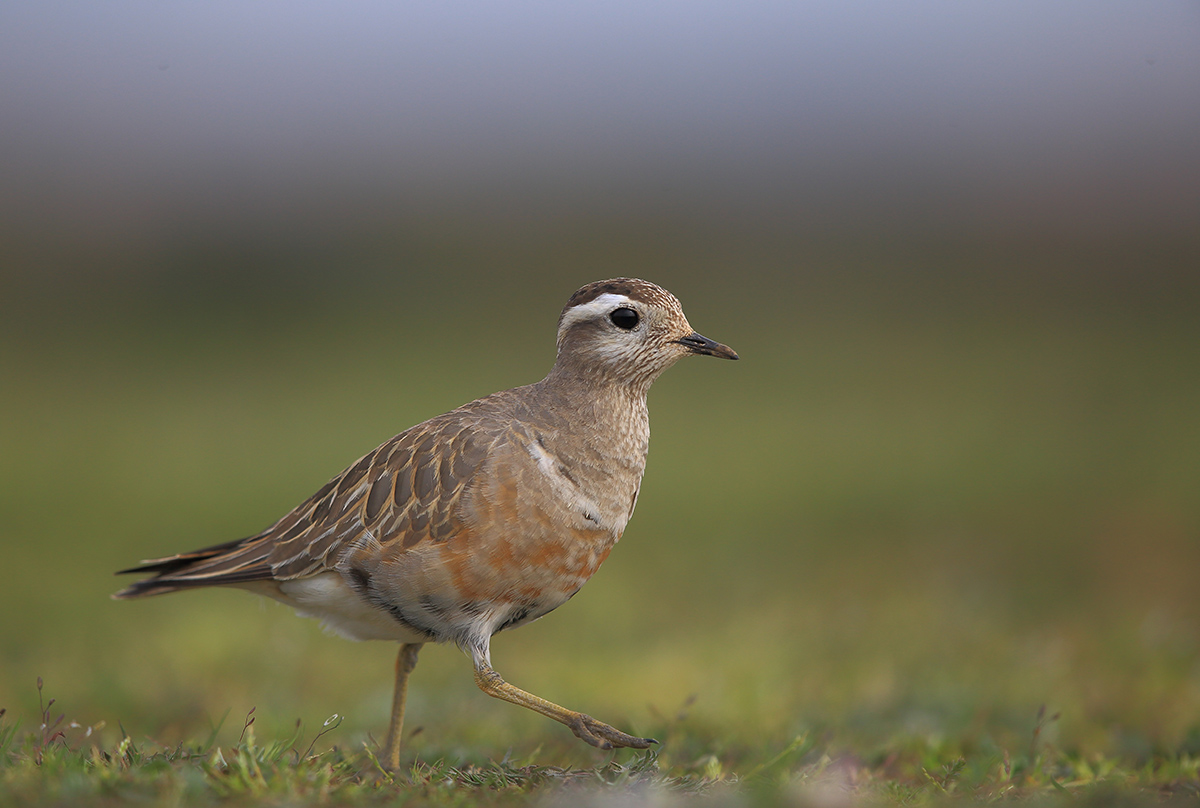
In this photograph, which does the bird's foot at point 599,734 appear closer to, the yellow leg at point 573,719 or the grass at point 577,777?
the yellow leg at point 573,719

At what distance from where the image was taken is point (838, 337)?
2283cm

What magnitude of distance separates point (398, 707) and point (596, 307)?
8.19ft

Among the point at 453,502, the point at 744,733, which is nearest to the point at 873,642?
the point at 744,733

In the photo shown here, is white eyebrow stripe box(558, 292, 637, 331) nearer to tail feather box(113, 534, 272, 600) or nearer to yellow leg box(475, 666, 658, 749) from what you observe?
yellow leg box(475, 666, 658, 749)

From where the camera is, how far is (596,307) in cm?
563

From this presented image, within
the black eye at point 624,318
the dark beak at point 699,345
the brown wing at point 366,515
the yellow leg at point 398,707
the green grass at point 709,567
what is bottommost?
the green grass at point 709,567

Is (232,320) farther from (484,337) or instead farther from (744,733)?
(744,733)

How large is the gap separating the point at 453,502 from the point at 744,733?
2519 millimetres

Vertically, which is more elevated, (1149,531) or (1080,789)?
(1080,789)

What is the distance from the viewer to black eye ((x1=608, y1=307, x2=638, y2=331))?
5594mm

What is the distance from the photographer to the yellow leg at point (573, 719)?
5066 millimetres

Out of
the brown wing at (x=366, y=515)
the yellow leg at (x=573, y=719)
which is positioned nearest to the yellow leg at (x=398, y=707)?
the yellow leg at (x=573, y=719)

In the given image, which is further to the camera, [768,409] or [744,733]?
[768,409]

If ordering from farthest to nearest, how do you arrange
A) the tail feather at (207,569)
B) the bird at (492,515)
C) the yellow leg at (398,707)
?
the tail feather at (207,569) → the yellow leg at (398,707) → the bird at (492,515)
